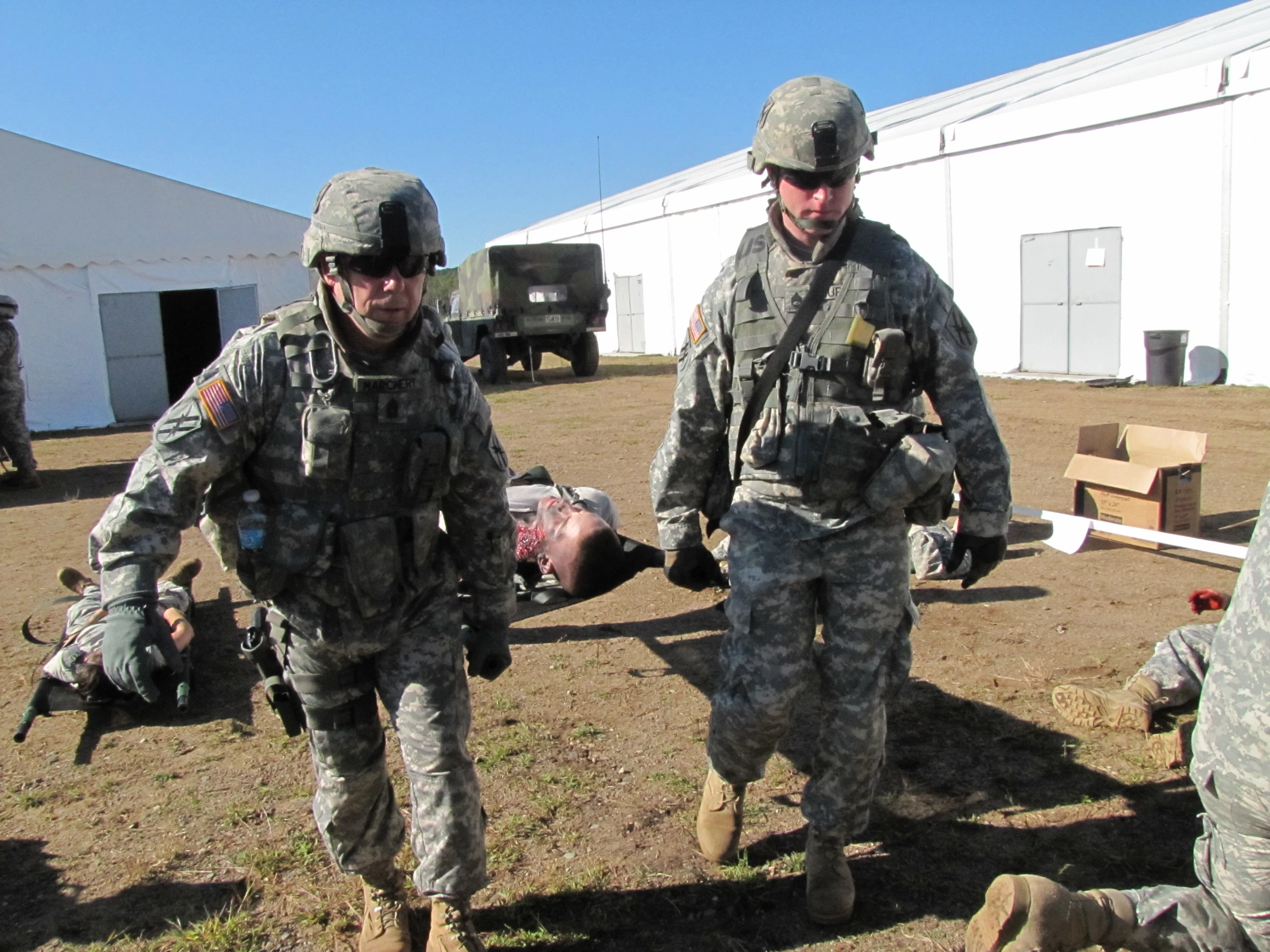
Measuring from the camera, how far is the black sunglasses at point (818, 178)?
280 centimetres

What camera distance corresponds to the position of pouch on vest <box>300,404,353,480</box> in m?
2.41

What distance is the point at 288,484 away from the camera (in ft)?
8.27

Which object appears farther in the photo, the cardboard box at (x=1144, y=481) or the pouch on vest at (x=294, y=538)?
the cardboard box at (x=1144, y=481)

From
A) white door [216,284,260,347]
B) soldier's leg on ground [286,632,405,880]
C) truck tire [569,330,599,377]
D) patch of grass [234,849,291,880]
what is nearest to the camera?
soldier's leg on ground [286,632,405,880]

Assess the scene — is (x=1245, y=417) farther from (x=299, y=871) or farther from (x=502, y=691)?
(x=299, y=871)

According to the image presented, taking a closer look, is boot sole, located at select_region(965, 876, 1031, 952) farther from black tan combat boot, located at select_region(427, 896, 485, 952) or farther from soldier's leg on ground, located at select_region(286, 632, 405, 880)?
soldier's leg on ground, located at select_region(286, 632, 405, 880)

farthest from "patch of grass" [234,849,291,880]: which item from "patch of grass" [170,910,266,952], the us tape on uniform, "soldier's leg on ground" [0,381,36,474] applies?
"soldier's leg on ground" [0,381,36,474]

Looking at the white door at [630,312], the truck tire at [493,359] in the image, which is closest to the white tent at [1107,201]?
the truck tire at [493,359]

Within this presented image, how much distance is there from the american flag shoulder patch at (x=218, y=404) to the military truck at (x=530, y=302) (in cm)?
1733

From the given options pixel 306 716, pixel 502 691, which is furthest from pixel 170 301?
pixel 306 716

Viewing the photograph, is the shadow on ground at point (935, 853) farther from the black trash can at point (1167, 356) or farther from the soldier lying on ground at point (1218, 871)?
the black trash can at point (1167, 356)

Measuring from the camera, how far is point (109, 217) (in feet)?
48.5

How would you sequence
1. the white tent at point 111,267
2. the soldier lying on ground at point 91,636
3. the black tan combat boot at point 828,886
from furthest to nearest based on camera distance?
1. the white tent at point 111,267
2. the soldier lying on ground at point 91,636
3. the black tan combat boot at point 828,886

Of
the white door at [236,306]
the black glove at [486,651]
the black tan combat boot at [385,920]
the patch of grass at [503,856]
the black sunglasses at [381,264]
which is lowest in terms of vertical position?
the patch of grass at [503,856]
